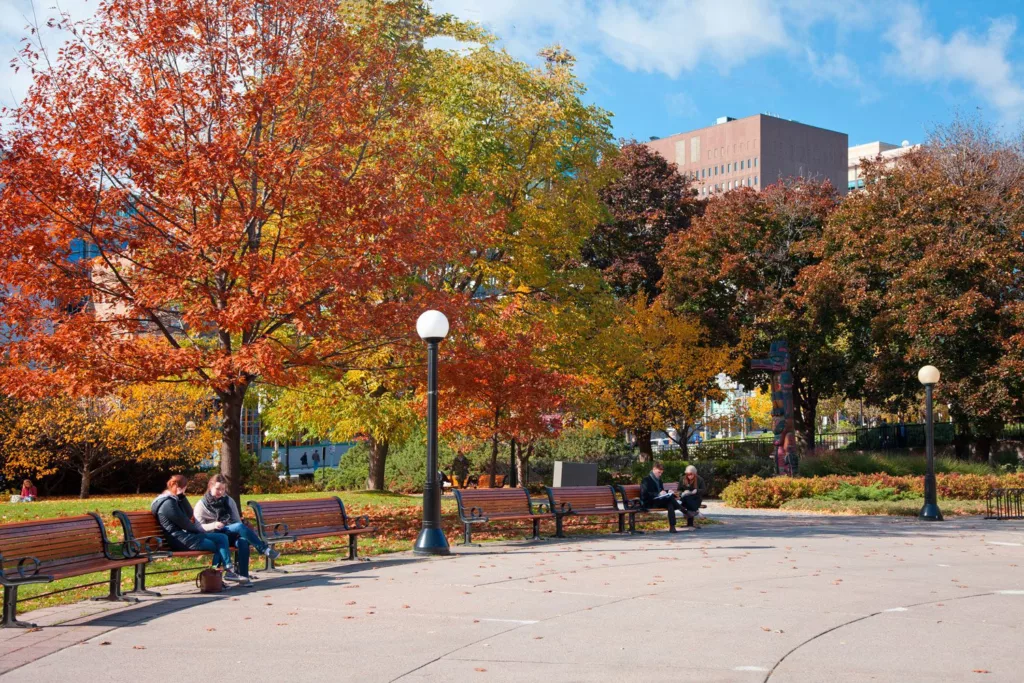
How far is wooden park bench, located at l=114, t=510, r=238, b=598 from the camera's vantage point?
34.1ft

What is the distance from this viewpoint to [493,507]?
656 inches

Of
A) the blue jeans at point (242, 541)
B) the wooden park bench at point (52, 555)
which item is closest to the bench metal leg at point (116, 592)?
the wooden park bench at point (52, 555)

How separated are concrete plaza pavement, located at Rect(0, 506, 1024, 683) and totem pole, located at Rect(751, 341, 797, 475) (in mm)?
18262

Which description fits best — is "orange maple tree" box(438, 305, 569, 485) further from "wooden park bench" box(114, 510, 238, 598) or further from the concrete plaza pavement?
"wooden park bench" box(114, 510, 238, 598)

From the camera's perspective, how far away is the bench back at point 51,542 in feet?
29.2

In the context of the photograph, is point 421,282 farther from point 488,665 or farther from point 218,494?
point 488,665

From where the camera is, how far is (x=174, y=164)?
1508cm

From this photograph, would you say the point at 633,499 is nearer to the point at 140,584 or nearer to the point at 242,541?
the point at 242,541

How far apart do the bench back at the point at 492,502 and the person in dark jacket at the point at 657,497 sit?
8.77 feet

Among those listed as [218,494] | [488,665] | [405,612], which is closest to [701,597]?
[405,612]

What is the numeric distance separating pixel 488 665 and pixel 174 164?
10.4 m

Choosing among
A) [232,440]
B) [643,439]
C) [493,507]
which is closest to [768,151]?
[643,439]

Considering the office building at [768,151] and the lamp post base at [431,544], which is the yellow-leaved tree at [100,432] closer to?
the lamp post base at [431,544]

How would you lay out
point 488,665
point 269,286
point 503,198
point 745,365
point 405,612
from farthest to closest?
point 745,365 → point 503,198 → point 269,286 → point 405,612 → point 488,665
